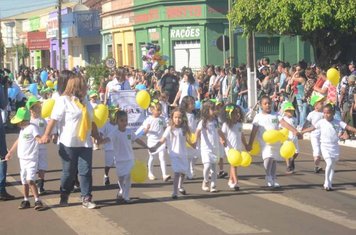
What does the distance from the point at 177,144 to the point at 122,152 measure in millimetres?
839

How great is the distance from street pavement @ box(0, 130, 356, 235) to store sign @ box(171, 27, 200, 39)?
84.0 feet

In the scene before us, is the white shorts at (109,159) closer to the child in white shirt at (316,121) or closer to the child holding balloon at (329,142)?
the child holding balloon at (329,142)

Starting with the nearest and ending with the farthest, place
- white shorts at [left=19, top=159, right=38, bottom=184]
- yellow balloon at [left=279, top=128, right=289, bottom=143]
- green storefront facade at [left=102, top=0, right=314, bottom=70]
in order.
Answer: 1. white shorts at [left=19, top=159, right=38, bottom=184]
2. yellow balloon at [left=279, top=128, right=289, bottom=143]
3. green storefront facade at [left=102, top=0, right=314, bottom=70]

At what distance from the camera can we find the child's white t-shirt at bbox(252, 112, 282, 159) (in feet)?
38.0

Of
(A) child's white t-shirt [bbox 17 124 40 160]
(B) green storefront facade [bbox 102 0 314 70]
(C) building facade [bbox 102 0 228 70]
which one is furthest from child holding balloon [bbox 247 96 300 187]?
(C) building facade [bbox 102 0 228 70]

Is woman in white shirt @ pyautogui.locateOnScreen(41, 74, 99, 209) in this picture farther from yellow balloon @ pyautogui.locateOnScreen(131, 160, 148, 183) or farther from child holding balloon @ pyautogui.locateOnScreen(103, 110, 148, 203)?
yellow balloon @ pyautogui.locateOnScreen(131, 160, 148, 183)

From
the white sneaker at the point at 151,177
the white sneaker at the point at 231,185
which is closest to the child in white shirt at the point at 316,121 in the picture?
the white sneaker at the point at 231,185

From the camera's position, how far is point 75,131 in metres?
9.69

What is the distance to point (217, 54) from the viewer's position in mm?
37688

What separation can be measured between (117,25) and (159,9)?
847 centimetres

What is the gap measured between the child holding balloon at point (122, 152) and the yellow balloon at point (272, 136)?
81.7 inches

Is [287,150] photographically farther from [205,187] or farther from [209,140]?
[205,187]

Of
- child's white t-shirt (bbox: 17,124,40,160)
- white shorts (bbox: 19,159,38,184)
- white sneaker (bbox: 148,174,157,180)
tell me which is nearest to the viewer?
white shorts (bbox: 19,159,38,184)

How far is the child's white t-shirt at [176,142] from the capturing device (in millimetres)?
10773
